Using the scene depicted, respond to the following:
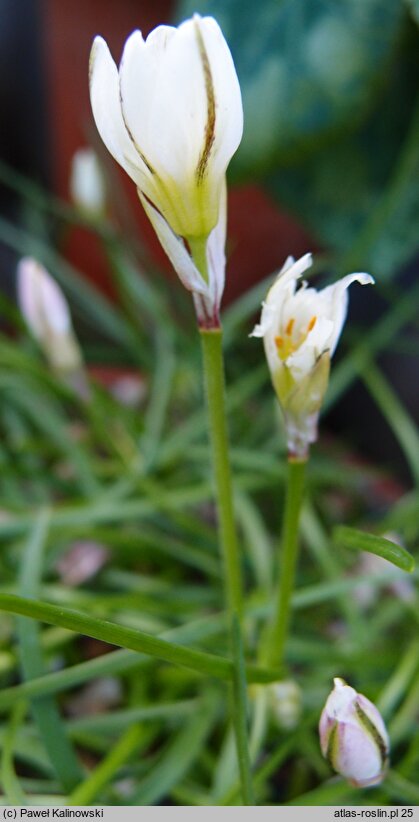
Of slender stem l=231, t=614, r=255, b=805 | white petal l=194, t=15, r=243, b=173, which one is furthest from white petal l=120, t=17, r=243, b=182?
slender stem l=231, t=614, r=255, b=805

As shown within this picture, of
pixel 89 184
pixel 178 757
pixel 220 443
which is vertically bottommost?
pixel 178 757

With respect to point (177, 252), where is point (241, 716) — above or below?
below

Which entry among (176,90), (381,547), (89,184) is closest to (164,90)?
(176,90)

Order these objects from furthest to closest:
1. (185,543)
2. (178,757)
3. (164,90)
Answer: (185,543) → (178,757) → (164,90)

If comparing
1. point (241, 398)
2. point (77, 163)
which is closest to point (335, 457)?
point (241, 398)

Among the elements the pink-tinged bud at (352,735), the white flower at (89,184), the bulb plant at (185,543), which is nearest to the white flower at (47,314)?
the bulb plant at (185,543)

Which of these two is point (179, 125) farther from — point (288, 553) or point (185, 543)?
point (185, 543)
